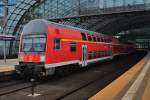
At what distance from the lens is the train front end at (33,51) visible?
17.7 meters

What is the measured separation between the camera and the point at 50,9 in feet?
173

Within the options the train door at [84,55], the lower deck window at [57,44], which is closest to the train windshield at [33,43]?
the lower deck window at [57,44]

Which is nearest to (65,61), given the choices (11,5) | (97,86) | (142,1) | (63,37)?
(63,37)

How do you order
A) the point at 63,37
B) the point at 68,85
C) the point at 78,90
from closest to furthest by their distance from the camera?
the point at 78,90
the point at 68,85
the point at 63,37

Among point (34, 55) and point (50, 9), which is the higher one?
point (50, 9)

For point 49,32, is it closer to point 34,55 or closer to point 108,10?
point 34,55

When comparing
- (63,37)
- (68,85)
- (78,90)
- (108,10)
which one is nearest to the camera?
(78,90)

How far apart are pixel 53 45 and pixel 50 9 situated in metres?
35.3

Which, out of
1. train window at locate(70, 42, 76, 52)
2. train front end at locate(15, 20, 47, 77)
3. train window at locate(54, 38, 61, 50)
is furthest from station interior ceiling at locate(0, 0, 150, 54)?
train front end at locate(15, 20, 47, 77)

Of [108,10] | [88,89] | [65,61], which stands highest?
[108,10]

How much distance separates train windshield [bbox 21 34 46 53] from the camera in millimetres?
18039

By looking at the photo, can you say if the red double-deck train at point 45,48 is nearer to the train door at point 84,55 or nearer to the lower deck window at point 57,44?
the lower deck window at point 57,44

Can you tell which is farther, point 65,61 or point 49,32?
point 65,61

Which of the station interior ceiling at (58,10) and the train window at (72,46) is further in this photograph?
the station interior ceiling at (58,10)
